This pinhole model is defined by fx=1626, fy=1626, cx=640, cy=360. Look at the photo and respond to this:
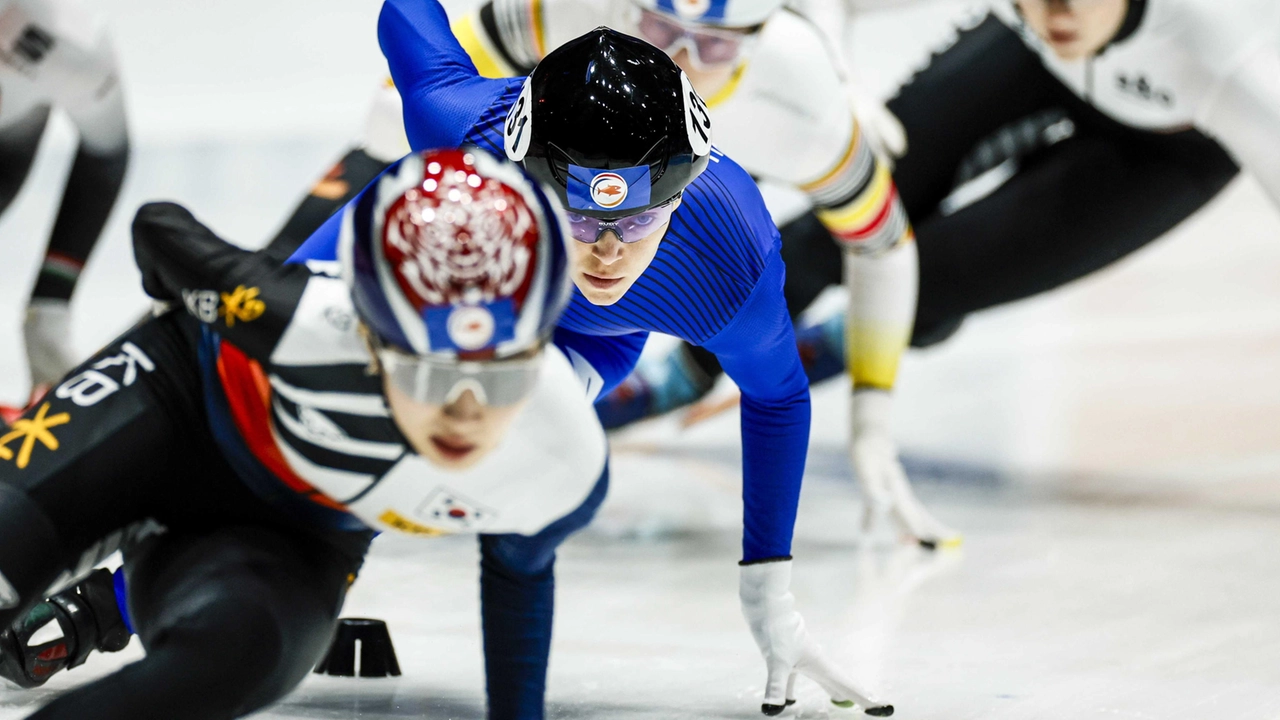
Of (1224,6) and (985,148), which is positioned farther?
(985,148)

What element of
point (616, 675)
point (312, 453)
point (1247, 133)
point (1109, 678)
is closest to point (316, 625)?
point (312, 453)

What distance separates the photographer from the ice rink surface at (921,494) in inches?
100

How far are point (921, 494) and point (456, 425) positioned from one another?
273cm

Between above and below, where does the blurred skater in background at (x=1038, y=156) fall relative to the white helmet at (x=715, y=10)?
below

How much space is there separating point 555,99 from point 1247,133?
2.27 m

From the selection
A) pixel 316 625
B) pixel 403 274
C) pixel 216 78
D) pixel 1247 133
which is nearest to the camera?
pixel 403 274

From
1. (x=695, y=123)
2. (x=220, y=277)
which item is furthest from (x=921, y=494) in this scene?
(x=220, y=277)

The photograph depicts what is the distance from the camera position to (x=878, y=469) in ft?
12.2

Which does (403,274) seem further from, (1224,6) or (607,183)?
(1224,6)

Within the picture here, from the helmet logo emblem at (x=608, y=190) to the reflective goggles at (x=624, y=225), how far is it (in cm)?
4

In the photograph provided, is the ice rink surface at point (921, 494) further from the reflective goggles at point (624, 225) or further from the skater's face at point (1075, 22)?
the skater's face at point (1075, 22)

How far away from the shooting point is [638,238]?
2.03m

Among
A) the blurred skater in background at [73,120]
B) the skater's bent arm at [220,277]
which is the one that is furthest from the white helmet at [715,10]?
the blurred skater in background at [73,120]

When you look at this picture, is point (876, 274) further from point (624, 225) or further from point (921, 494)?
point (624, 225)
